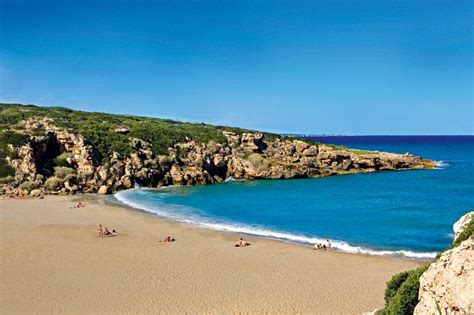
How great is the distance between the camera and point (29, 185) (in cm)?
5356

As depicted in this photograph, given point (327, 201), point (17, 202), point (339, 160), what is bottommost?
point (17, 202)

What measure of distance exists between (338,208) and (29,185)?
114 feet

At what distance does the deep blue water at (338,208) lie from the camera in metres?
31.3

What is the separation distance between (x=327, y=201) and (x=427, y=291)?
136 feet

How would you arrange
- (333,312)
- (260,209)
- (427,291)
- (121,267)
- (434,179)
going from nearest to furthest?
1. (427,291)
2. (333,312)
3. (121,267)
4. (260,209)
5. (434,179)

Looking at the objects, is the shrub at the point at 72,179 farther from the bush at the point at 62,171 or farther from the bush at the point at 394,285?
the bush at the point at 394,285

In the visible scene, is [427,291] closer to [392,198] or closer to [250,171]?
[392,198]

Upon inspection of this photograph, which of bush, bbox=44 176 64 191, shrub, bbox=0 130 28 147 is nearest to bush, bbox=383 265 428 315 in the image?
bush, bbox=44 176 64 191

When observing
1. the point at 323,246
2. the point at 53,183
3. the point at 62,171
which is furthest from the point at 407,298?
the point at 62,171

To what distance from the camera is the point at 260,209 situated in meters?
44.7

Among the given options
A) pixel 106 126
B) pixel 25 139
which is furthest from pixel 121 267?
pixel 106 126

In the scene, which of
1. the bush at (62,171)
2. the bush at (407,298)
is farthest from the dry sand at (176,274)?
the bush at (62,171)

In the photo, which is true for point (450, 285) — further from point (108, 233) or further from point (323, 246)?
point (108, 233)

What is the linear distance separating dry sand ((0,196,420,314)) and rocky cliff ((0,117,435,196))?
24.1 meters
